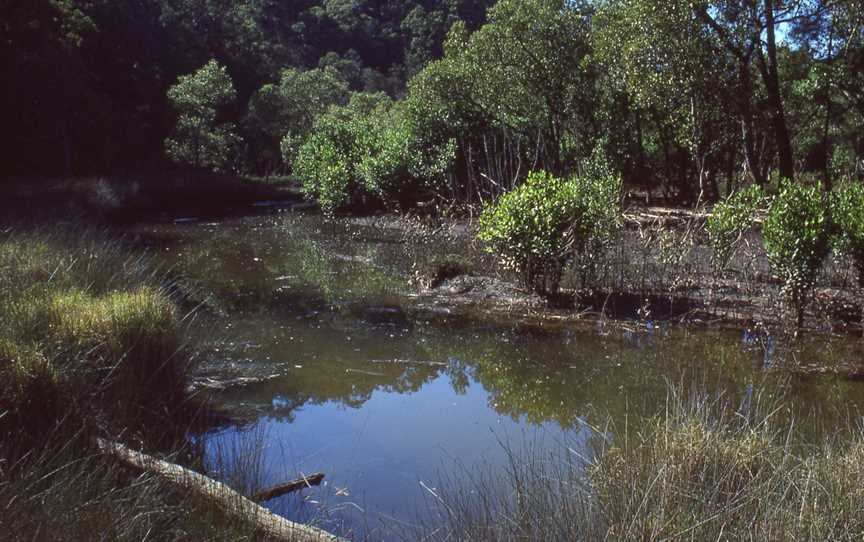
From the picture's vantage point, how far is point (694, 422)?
4207mm

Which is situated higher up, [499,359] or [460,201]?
[460,201]

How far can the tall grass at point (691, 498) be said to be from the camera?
3.20 meters

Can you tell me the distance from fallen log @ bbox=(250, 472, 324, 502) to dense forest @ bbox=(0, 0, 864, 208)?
893cm

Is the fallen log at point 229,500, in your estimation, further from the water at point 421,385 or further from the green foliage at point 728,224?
the green foliage at point 728,224

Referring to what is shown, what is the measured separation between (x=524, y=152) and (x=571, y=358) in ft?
39.2

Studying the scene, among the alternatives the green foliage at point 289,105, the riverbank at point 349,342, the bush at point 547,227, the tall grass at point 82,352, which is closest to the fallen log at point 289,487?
the riverbank at point 349,342

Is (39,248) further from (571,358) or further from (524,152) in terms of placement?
(524,152)

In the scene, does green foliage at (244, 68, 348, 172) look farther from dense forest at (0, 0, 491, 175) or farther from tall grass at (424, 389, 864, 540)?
tall grass at (424, 389, 864, 540)

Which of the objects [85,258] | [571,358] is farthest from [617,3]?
[85,258]

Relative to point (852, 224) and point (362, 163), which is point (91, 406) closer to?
point (852, 224)

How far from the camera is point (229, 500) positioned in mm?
4145

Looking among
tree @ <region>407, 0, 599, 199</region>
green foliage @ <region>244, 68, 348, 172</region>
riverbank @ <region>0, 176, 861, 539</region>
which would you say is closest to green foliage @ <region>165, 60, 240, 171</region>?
green foliage @ <region>244, 68, 348, 172</region>

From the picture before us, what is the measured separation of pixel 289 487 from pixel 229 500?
94 centimetres

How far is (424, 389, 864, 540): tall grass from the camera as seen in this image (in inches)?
126
